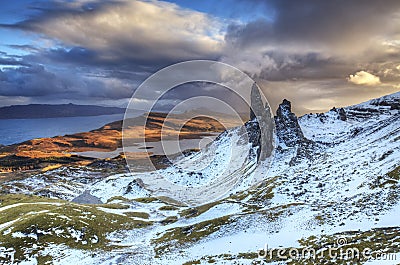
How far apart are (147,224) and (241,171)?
54420 mm

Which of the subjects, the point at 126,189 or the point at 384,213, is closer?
the point at 384,213

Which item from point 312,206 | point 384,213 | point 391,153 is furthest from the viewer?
point 391,153

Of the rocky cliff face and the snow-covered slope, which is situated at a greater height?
the rocky cliff face

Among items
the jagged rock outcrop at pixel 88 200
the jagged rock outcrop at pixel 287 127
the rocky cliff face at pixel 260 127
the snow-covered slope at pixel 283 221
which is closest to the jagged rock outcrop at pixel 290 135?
the jagged rock outcrop at pixel 287 127

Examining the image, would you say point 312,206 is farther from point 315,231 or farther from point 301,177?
point 301,177

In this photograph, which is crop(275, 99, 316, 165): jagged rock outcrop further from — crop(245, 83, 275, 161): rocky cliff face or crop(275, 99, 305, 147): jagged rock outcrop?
crop(245, 83, 275, 161): rocky cliff face

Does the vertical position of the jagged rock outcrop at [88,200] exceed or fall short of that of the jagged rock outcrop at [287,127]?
it falls short

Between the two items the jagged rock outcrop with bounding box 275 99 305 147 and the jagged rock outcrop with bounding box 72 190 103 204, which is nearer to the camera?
the jagged rock outcrop with bounding box 275 99 305 147

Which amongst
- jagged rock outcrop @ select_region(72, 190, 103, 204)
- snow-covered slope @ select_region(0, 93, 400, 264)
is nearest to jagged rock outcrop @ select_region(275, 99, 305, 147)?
snow-covered slope @ select_region(0, 93, 400, 264)

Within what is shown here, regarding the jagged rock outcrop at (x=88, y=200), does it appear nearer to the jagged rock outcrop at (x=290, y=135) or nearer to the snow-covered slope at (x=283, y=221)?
the snow-covered slope at (x=283, y=221)

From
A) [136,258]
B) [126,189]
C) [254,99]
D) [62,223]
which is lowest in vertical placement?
[136,258]

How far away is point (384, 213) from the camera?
1547 inches

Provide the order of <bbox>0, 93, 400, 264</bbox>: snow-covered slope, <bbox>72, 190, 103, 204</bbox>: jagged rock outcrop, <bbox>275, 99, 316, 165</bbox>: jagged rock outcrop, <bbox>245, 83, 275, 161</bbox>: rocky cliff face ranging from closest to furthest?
<bbox>0, 93, 400, 264</bbox>: snow-covered slope, <bbox>275, 99, 316, 165</bbox>: jagged rock outcrop, <bbox>245, 83, 275, 161</bbox>: rocky cliff face, <bbox>72, 190, 103, 204</bbox>: jagged rock outcrop

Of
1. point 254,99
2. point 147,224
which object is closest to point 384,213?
point 147,224
